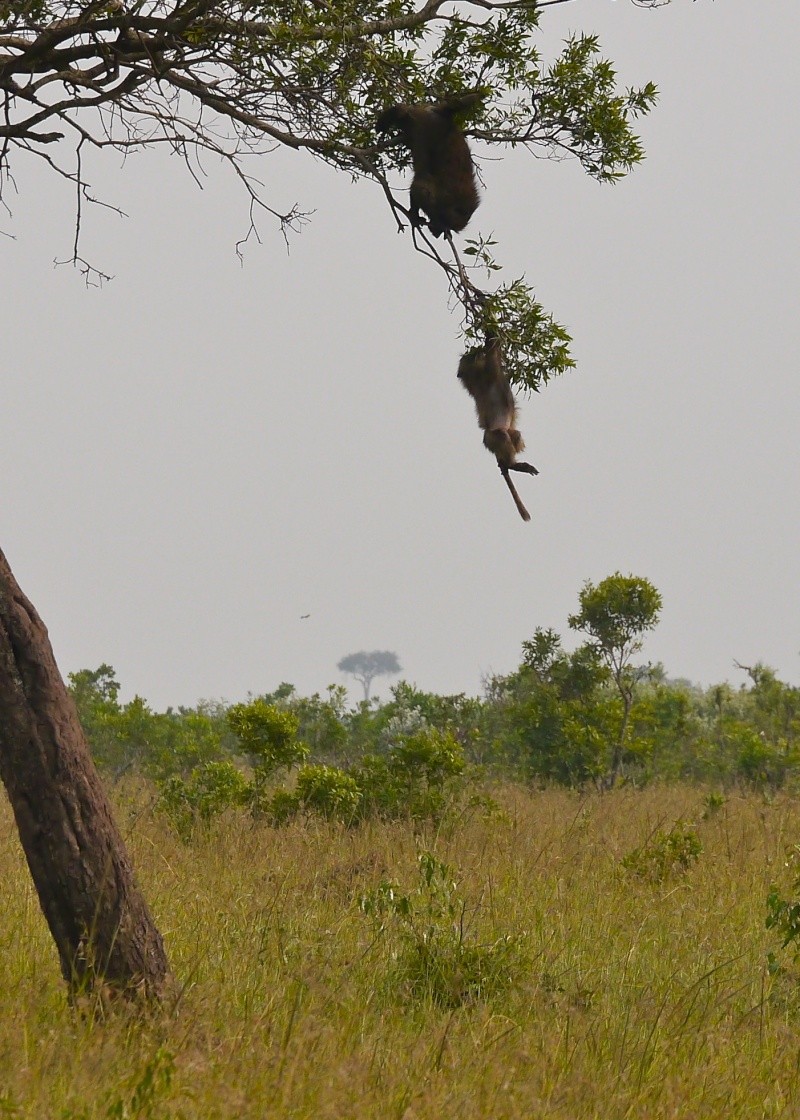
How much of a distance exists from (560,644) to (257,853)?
7846mm

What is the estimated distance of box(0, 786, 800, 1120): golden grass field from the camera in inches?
128

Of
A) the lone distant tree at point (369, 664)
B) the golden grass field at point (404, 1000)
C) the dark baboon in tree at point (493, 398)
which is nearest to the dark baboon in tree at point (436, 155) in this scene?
the dark baboon in tree at point (493, 398)

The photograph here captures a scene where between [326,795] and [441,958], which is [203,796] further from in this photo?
[441,958]

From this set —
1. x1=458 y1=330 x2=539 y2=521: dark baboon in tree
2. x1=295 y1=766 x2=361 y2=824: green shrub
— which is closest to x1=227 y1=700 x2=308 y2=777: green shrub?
x1=295 y1=766 x2=361 y2=824: green shrub

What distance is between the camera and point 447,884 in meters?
5.47

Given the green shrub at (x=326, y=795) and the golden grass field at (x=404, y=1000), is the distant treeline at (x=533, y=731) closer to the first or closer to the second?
the green shrub at (x=326, y=795)

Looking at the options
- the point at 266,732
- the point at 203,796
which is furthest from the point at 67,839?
the point at 266,732

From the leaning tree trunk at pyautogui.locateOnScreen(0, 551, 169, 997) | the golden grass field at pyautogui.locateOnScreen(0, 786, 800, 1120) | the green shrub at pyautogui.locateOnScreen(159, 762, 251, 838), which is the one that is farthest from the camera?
the green shrub at pyautogui.locateOnScreen(159, 762, 251, 838)

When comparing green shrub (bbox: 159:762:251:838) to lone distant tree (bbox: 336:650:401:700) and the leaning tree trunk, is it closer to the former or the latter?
the leaning tree trunk

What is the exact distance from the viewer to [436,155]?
6.53 meters

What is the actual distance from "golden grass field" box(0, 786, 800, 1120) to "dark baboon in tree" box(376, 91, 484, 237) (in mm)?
4036

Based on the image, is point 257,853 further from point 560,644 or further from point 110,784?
point 560,644

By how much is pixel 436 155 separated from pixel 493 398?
146cm

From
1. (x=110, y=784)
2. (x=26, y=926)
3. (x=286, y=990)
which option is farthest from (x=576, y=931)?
(x=110, y=784)
